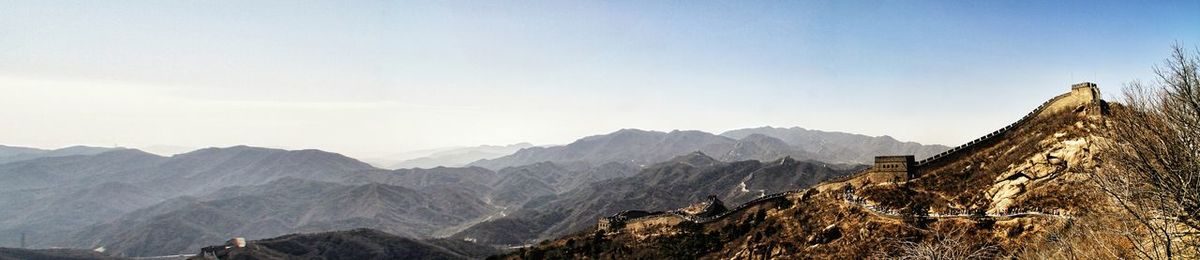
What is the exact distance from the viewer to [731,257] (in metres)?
52.8

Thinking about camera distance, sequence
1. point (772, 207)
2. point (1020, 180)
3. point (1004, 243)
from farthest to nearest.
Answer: point (772, 207)
point (1020, 180)
point (1004, 243)

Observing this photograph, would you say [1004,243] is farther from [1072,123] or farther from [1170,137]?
[1170,137]

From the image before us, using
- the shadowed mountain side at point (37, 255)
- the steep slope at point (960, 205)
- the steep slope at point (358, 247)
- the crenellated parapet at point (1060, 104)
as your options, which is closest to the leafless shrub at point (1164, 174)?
the steep slope at point (960, 205)

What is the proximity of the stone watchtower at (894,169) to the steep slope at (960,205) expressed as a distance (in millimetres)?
535

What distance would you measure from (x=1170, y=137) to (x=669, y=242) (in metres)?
49.5

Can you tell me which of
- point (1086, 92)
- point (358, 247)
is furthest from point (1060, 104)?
point (358, 247)

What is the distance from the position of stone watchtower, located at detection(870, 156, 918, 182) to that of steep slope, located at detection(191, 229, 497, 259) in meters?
140

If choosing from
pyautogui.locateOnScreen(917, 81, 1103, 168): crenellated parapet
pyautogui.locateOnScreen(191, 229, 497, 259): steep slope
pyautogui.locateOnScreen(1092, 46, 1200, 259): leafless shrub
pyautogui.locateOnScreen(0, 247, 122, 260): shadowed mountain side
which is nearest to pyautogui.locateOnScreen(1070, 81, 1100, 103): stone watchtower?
pyautogui.locateOnScreen(917, 81, 1103, 168): crenellated parapet

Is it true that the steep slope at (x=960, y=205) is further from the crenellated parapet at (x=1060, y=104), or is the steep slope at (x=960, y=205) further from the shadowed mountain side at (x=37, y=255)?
the shadowed mountain side at (x=37, y=255)

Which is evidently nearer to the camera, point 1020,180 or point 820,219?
point 1020,180

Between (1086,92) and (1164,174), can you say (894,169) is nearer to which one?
(1086,92)

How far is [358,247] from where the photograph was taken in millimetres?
180000

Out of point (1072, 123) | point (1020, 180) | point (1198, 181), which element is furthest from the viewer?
point (1072, 123)

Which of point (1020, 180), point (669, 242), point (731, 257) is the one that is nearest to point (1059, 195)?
point (1020, 180)
